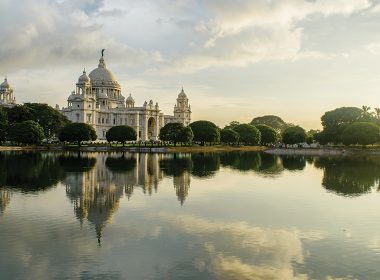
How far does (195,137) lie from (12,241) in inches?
4059

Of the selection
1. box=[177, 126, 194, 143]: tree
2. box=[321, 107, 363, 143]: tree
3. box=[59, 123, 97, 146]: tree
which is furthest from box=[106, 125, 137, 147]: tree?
box=[321, 107, 363, 143]: tree

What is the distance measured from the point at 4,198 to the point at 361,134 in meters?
84.8

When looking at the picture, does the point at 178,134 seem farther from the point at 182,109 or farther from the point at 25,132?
the point at 182,109

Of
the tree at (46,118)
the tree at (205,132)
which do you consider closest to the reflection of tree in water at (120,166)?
the tree at (46,118)

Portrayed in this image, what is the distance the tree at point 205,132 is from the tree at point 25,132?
41.7 m

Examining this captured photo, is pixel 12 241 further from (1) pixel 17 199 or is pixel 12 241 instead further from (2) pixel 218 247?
(1) pixel 17 199

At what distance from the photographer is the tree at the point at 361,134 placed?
9981 cm

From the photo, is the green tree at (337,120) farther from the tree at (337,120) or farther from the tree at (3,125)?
the tree at (3,125)

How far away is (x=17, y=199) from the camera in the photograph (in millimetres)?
27781

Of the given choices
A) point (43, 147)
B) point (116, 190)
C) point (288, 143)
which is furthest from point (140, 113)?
point (116, 190)

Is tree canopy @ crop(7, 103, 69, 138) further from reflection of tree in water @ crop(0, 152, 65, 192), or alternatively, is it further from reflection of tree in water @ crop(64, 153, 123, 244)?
reflection of tree in water @ crop(64, 153, 123, 244)

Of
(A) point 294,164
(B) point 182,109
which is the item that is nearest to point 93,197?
(A) point 294,164

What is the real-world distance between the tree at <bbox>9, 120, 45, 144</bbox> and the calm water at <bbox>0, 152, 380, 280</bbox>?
5527cm

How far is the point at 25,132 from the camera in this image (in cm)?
8956
